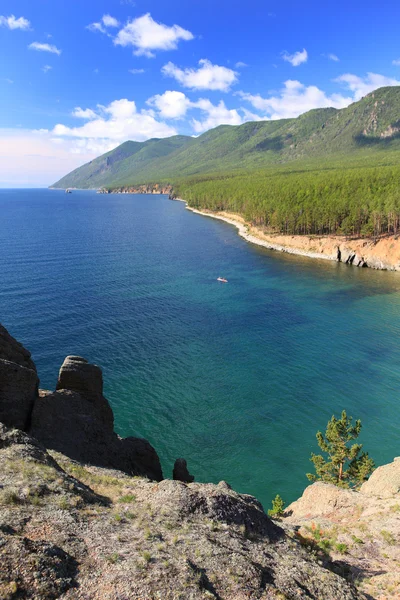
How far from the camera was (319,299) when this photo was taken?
9556cm

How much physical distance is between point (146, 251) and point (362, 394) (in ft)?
366

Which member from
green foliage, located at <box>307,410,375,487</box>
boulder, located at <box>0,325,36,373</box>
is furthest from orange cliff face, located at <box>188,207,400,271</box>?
boulder, located at <box>0,325,36,373</box>

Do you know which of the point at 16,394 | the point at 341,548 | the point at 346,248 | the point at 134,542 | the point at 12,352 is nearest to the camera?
the point at 134,542

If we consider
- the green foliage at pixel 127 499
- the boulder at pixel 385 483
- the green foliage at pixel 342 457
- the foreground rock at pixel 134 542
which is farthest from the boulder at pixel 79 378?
the boulder at pixel 385 483

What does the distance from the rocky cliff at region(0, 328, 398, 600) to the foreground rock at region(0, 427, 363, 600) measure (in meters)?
0.04

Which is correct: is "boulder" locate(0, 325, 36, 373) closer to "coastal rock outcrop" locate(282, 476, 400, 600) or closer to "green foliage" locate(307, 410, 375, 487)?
"coastal rock outcrop" locate(282, 476, 400, 600)

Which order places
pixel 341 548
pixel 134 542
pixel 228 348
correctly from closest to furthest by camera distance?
pixel 134 542, pixel 341 548, pixel 228 348

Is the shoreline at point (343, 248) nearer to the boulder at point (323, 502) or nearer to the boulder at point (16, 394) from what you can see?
the boulder at point (323, 502)

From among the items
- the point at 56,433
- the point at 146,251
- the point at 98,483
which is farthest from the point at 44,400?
the point at 146,251

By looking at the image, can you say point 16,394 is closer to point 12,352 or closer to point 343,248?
point 12,352

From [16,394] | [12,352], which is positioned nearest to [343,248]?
[12,352]

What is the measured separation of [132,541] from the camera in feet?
53.4

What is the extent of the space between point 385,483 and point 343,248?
115 meters

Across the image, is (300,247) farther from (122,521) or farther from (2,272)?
(122,521)
